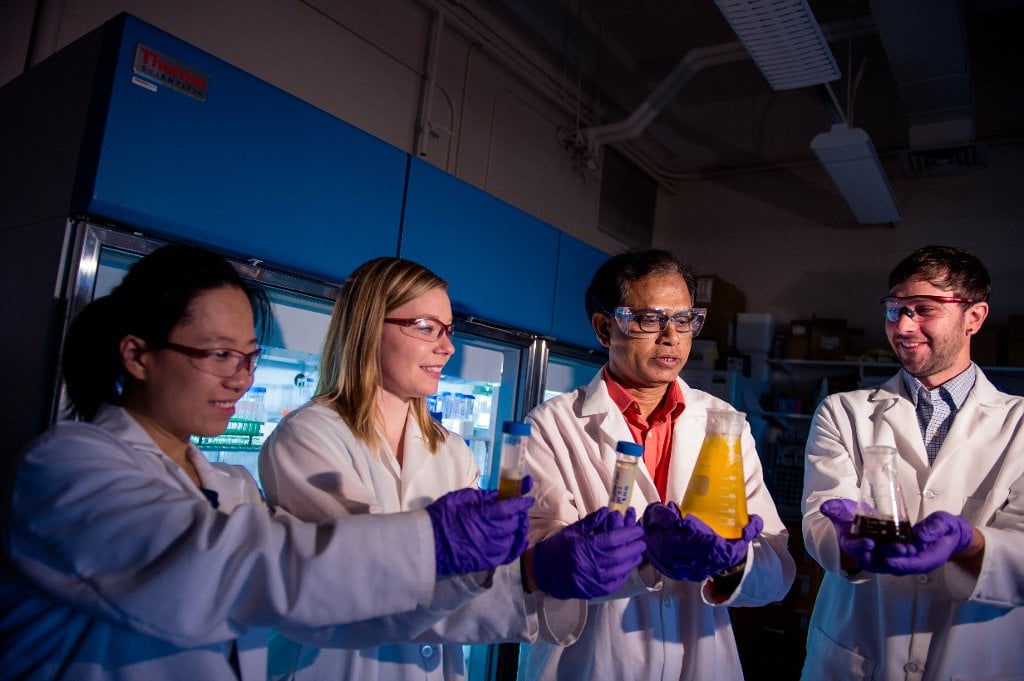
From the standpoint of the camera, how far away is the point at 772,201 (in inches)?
227

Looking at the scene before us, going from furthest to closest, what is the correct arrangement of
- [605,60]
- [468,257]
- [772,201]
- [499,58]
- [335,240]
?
1. [772,201]
2. [605,60]
3. [499,58]
4. [468,257]
5. [335,240]

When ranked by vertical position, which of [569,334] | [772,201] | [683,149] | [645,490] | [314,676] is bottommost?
[314,676]

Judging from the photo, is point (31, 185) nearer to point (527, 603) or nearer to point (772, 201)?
point (527, 603)

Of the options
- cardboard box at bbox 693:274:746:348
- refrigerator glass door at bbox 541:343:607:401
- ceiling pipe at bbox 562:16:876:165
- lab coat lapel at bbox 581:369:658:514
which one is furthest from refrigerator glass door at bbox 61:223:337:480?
cardboard box at bbox 693:274:746:348

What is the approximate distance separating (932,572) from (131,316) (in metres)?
2.06

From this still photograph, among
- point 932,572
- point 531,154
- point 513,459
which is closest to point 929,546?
point 932,572

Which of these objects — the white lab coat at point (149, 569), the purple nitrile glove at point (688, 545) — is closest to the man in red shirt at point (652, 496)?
the purple nitrile glove at point (688, 545)

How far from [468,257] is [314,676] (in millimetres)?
1843

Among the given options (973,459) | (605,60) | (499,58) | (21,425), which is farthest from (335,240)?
(605,60)

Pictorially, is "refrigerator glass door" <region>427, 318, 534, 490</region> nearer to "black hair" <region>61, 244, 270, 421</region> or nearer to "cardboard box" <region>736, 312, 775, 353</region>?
"black hair" <region>61, 244, 270, 421</region>

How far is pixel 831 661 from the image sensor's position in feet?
6.11

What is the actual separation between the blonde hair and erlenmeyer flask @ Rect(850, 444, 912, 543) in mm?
1038

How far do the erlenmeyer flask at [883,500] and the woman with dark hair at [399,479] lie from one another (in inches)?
21.4

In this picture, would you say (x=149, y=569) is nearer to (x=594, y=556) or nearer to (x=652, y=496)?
(x=594, y=556)
